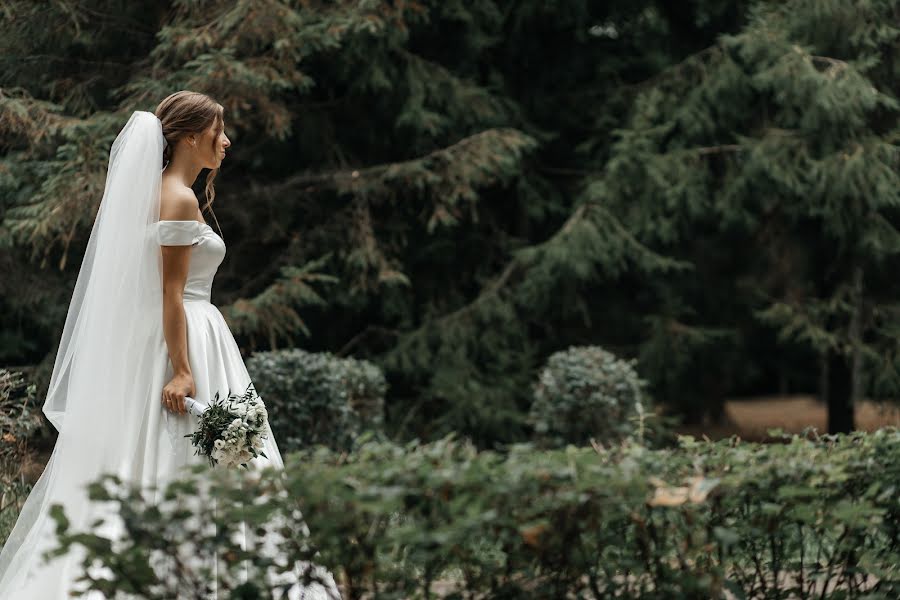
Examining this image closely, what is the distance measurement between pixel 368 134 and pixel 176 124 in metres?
6.35

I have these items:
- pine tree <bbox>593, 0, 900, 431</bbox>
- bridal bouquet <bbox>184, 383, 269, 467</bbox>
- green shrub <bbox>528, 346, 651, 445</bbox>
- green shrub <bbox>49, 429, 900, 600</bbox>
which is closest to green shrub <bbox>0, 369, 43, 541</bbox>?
bridal bouquet <bbox>184, 383, 269, 467</bbox>

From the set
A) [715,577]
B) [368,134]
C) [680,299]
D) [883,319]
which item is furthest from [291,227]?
[715,577]

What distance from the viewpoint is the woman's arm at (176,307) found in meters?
3.81

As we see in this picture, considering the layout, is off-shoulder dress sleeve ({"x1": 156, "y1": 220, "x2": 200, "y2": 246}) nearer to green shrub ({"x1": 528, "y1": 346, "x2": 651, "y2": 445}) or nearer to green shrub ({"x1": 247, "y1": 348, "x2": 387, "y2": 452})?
green shrub ({"x1": 247, "y1": 348, "x2": 387, "y2": 452})

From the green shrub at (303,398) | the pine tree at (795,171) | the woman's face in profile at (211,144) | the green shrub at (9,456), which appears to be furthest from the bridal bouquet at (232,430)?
the pine tree at (795,171)

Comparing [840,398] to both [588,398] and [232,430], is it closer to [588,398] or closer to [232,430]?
[588,398]

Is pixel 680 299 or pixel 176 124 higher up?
pixel 176 124

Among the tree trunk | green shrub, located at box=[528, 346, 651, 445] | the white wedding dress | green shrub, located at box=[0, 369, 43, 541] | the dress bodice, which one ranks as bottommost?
the tree trunk

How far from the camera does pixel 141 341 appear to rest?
3.90 metres

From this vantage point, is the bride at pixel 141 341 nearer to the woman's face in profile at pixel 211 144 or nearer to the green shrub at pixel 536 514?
the woman's face in profile at pixel 211 144

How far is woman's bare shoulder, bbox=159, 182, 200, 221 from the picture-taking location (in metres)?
3.84

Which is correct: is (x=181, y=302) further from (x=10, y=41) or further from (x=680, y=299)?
(x=680, y=299)

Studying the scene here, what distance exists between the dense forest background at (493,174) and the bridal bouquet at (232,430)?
14.8 feet

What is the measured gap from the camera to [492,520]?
8.27 feet
